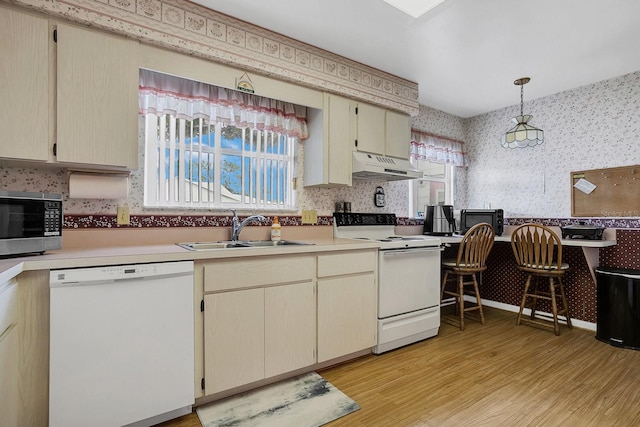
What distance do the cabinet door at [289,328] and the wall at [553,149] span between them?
3.00 m

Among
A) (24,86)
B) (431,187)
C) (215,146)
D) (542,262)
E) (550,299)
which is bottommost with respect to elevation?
(550,299)

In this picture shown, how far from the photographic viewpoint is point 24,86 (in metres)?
1.54

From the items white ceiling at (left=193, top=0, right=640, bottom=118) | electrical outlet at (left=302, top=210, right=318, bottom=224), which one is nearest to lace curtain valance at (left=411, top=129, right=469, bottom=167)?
white ceiling at (left=193, top=0, right=640, bottom=118)

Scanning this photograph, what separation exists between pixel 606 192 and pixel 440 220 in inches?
59.5

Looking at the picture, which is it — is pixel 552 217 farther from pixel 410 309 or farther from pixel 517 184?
pixel 410 309

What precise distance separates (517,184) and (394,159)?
1.81m

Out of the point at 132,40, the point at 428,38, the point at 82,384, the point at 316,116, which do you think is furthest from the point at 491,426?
the point at 132,40

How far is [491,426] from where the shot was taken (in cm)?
161

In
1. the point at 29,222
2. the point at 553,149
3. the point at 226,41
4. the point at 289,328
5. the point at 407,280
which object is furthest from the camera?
the point at 553,149

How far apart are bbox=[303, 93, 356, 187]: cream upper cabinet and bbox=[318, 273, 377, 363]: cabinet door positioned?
0.86 m

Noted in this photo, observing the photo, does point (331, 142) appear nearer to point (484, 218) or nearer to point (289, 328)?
point (289, 328)

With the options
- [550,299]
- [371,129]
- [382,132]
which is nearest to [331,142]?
[371,129]

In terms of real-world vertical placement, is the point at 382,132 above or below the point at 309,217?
above

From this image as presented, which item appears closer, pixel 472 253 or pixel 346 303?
pixel 346 303
